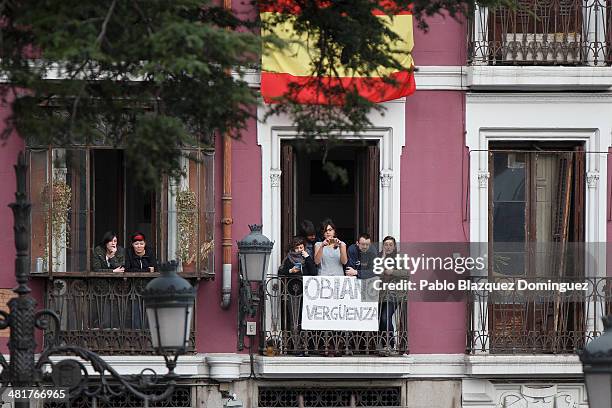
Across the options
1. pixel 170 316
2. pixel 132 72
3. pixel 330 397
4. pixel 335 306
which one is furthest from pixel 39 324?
pixel 330 397

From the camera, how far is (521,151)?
23.7 m

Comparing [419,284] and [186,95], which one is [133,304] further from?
[186,95]

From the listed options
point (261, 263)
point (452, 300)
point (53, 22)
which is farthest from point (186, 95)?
point (452, 300)

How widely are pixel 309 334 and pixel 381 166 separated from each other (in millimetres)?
2202

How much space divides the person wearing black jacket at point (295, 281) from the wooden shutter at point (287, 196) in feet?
0.92

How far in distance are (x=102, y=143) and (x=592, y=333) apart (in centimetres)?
624

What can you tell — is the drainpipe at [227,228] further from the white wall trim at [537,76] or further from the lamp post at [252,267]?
the white wall trim at [537,76]

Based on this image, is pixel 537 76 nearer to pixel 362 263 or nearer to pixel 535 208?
pixel 535 208

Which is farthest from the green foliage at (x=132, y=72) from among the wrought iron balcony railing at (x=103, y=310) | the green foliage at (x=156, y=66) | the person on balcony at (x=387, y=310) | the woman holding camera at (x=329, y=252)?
the person on balcony at (x=387, y=310)

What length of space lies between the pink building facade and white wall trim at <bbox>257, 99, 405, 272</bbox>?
17mm

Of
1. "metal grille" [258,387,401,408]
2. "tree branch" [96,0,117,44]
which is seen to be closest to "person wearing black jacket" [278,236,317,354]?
"metal grille" [258,387,401,408]

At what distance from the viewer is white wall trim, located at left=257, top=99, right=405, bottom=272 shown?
23.1 metres

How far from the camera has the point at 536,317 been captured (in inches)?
928

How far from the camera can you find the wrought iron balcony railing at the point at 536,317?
76.3 ft
